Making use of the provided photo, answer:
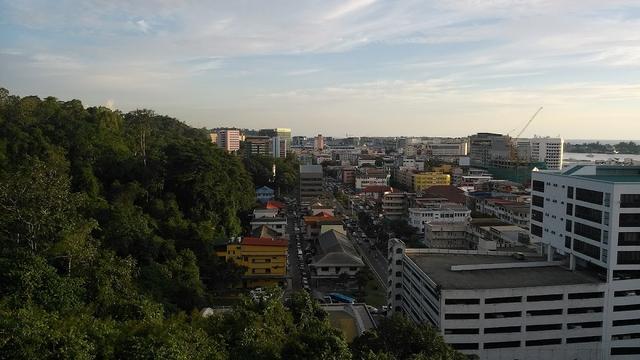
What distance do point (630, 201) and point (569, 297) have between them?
12.5ft

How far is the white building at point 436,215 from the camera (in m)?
37.7

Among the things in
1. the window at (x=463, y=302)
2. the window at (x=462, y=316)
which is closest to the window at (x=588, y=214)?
the window at (x=463, y=302)

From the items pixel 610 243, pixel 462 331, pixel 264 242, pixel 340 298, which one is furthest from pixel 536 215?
pixel 264 242

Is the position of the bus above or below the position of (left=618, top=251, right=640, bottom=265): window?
below

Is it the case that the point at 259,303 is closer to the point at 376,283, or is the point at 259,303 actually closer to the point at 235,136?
the point at 376,283

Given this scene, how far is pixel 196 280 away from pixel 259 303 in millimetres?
9570

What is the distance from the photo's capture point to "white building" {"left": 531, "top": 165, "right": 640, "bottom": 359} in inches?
683

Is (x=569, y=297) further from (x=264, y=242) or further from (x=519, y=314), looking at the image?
(x=264, y=242)

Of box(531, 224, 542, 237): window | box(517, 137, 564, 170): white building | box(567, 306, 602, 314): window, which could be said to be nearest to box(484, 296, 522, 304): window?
box(567, 306, 602, 314): window

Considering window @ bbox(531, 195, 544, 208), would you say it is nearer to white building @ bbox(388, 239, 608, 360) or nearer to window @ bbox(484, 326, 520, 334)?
white building @ bbox(388, 239, 608, 360)

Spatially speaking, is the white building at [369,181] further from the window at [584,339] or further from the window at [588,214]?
the window at [584,339]

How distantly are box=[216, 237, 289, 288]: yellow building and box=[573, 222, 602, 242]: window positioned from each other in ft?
44.7

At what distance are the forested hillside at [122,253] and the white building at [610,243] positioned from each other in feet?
28.0

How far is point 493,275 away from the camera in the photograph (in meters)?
18.8
